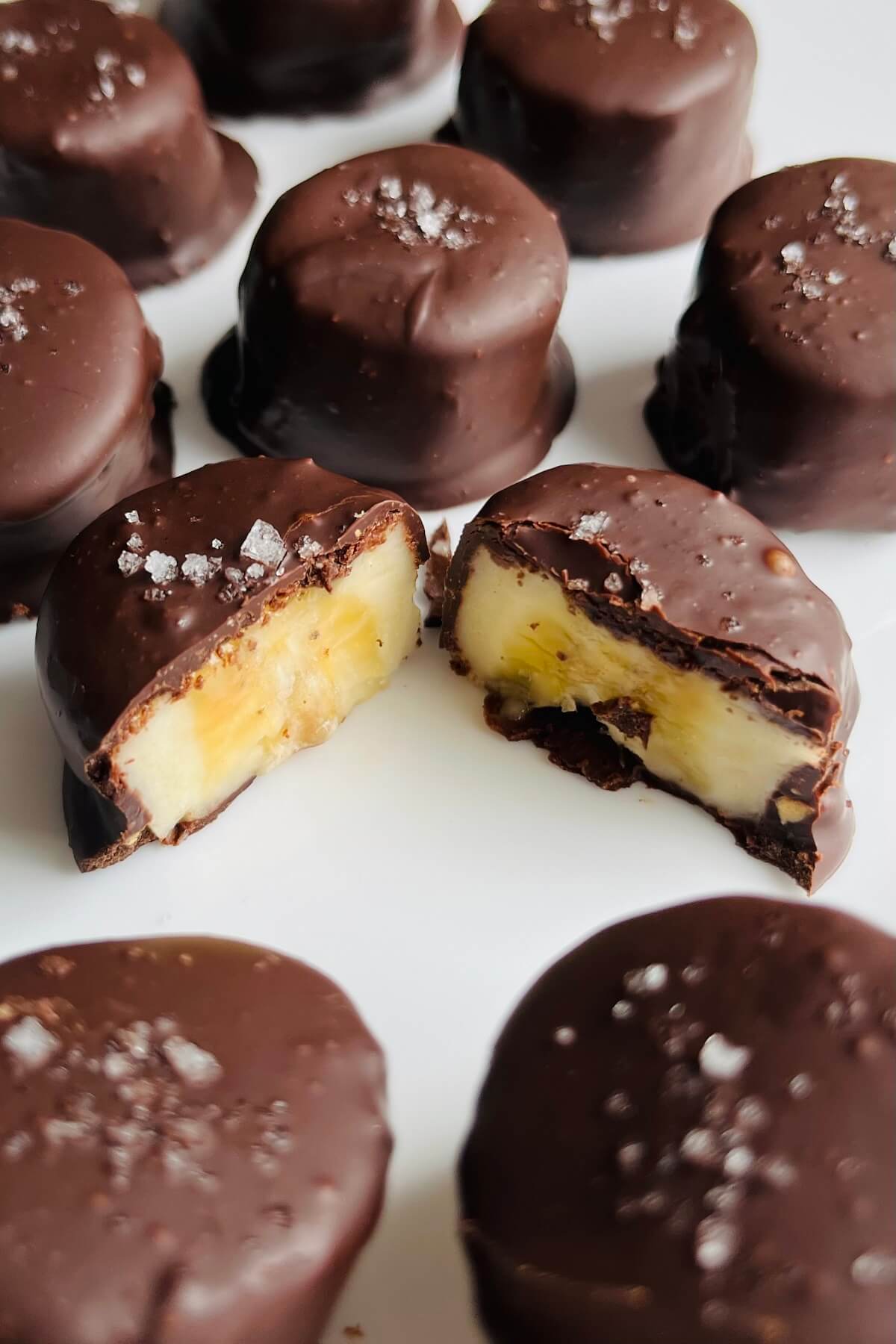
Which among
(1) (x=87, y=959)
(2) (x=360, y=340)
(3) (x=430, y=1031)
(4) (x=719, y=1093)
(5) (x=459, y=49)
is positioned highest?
(5) (x=459, y=49)

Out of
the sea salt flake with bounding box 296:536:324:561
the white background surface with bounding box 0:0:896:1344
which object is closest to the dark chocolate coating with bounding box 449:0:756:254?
the white background surface with bounding box 0:0:896:1344

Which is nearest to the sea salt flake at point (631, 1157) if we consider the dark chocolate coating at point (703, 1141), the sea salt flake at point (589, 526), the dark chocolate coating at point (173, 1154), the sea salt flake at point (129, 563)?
the dark chocolate coating at point (703, 1141)

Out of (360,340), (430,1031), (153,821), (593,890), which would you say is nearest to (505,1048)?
(430,1031)

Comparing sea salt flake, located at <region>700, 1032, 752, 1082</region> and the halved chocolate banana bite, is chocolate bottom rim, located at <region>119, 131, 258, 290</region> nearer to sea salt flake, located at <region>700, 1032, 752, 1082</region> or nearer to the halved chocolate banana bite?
the halved chocolate banana bite

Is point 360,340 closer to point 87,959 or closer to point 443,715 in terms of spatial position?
point 443,715

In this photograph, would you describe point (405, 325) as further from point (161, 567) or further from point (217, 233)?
point (217, 233)

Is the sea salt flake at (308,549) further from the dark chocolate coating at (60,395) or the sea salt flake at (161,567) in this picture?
the dark chocolate coating at (60,395)
